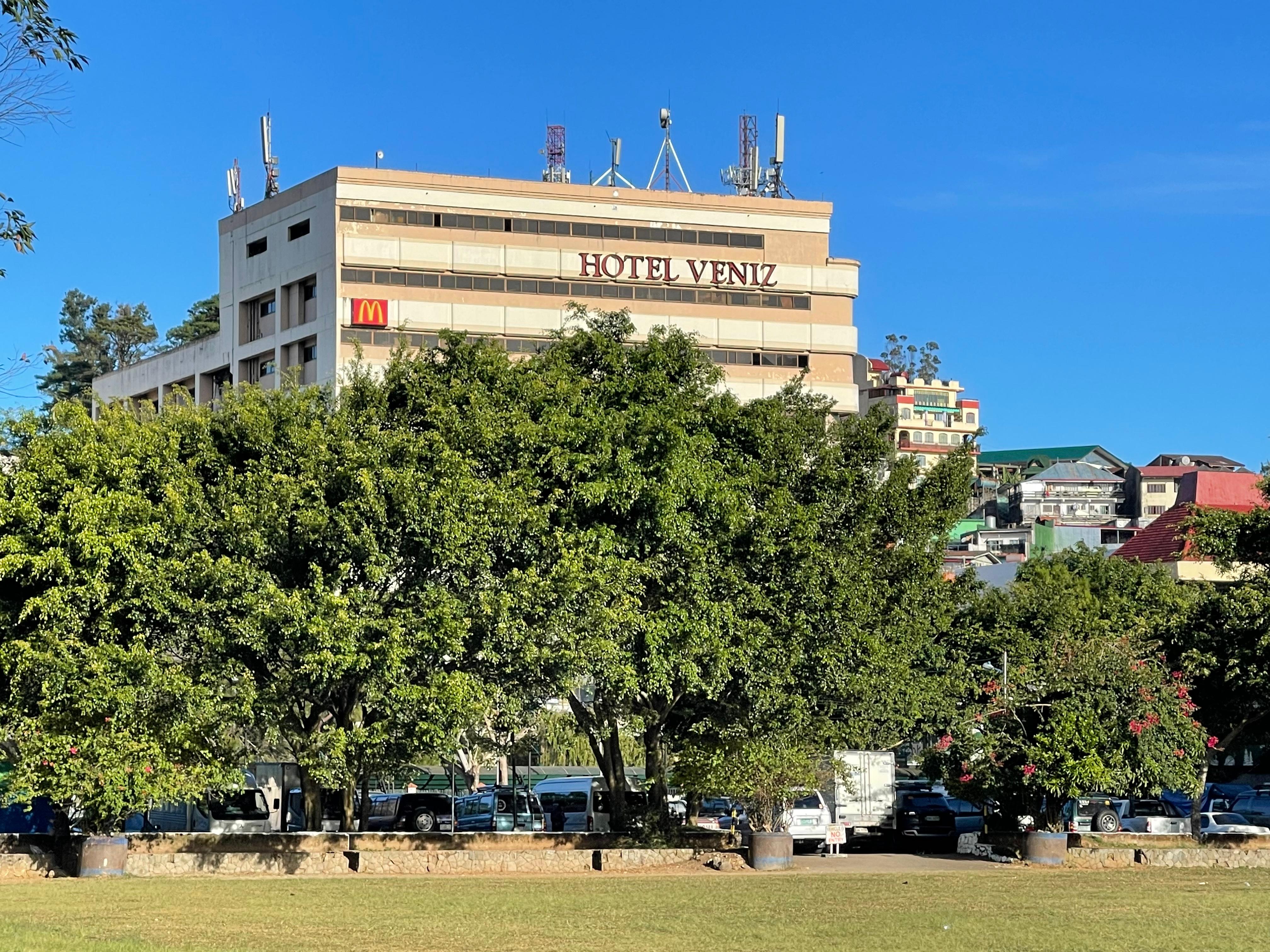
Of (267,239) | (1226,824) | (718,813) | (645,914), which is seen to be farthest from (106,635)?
(267,239)

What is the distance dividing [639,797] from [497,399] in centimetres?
1186

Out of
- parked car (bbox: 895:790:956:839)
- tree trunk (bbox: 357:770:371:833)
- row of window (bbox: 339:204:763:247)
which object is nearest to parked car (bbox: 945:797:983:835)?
parked car (bbox: 895:790:956:839)

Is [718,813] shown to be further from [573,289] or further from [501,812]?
[573,289]

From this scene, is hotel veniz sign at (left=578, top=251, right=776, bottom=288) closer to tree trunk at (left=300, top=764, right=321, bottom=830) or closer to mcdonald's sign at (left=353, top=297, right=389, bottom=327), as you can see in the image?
mcdonald's sign at (left=353, top=297, right=389, bottom=327)

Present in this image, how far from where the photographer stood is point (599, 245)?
9350 centimetres

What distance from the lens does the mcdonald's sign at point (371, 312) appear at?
291 ft

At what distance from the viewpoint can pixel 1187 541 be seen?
6381 cm

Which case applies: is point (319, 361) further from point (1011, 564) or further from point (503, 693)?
point (503, 693)

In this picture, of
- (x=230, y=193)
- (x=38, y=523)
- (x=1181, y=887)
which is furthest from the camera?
(x=230, y=193)

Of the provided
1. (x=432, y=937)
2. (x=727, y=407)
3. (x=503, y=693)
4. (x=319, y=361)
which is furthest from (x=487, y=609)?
(x=319, y=361)

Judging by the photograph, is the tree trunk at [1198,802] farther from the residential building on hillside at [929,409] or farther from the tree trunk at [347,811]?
the residential building on hillside at [929,409]

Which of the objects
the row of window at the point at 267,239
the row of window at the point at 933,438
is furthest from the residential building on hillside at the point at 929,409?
the row of window at the point at 267,239

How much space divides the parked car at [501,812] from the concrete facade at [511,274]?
159 ft

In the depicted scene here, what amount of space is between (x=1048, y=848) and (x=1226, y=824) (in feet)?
45.7
